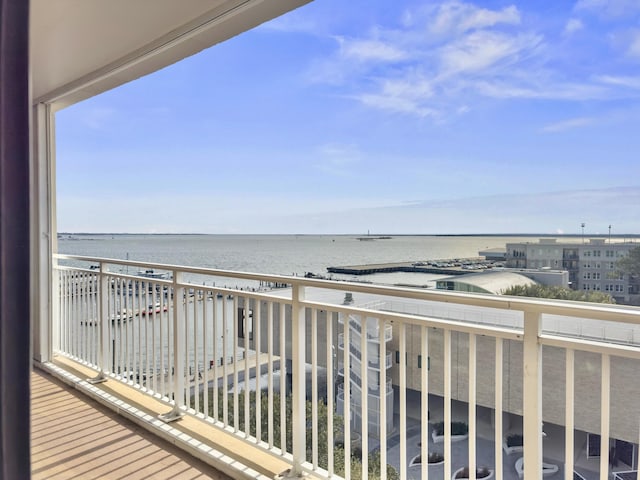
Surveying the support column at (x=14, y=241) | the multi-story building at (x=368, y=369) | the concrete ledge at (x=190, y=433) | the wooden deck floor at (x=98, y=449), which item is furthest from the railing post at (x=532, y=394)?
the wooden deck floor at (x=98, y=449)

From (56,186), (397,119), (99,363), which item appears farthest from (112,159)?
(99,363)

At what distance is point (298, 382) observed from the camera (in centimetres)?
193

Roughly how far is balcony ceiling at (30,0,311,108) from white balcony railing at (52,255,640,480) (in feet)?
4.33

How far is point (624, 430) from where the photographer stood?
1440 millimetres

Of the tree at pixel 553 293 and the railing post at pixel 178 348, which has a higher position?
the tree at pixel 553 293

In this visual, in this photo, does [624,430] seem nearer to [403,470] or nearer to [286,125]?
[403,470]

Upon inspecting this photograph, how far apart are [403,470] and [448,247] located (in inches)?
130

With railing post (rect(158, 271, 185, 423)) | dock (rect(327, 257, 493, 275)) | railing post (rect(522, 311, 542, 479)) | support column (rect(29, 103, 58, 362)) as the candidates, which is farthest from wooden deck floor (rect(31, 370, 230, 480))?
dock (rect(327, 257, 493, 275))

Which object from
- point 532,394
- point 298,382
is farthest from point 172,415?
point 532,394

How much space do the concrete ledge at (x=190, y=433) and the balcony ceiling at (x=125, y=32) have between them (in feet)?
6.68

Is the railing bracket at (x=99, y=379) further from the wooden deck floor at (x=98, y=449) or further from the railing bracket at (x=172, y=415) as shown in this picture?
the railing bracket at (x=172, y=415)

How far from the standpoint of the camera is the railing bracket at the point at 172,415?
2.49 metres

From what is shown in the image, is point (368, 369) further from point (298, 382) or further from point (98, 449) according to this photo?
point (98, 449)

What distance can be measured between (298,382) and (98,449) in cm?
125
